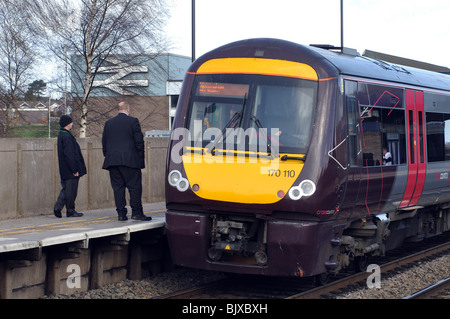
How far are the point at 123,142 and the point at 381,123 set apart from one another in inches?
141

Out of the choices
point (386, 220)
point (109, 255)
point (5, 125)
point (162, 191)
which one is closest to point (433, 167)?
point (386, 220)

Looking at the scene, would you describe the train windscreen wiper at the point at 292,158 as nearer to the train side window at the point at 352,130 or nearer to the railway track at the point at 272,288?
the train side window at the point at 352,130

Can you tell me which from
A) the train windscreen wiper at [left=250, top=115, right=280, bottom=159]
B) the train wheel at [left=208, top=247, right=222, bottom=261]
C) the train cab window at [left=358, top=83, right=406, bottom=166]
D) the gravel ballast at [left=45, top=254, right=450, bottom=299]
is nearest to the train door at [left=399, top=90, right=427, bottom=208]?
the train cab window at [left=358, top=83, right=406, bottom=166]

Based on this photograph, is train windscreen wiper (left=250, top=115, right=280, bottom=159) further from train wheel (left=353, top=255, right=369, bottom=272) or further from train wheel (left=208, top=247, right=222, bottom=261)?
train wheel (left=353, top=255, right=369, bottom=272)

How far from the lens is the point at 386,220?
1085 cm

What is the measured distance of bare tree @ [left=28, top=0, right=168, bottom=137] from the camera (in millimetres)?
32031

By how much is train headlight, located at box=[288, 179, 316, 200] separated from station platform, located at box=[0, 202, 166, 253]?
7.63 feet

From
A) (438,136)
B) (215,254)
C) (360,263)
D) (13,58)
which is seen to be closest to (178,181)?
(215,254)

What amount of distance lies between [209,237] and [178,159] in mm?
1065

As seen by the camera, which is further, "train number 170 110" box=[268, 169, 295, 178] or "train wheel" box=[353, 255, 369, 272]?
"train wheel" box=[353, 255, 369, 272]

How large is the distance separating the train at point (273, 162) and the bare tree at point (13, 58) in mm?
19965

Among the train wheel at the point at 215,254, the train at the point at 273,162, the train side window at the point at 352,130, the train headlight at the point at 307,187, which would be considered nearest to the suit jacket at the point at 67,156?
the train at the point at 273,162

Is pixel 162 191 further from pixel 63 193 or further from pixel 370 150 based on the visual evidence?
pixel 370 150

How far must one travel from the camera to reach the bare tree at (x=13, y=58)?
1136 inches
